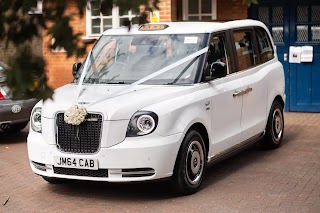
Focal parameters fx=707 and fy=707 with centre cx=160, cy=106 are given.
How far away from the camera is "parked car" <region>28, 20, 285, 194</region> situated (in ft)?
23.1

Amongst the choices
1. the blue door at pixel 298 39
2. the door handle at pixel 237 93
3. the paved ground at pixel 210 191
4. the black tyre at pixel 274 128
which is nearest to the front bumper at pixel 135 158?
the paved ground at pixel 210 191

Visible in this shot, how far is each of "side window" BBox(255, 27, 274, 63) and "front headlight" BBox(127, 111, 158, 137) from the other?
3.05m

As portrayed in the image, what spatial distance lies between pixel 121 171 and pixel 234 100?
2039 mm

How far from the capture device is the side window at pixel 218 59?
8016mm

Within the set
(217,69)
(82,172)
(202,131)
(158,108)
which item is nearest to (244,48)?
(217,69)

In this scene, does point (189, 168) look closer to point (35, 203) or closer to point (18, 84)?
point (35, 203)

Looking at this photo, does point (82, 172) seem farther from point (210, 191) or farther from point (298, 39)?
point (298, 39)

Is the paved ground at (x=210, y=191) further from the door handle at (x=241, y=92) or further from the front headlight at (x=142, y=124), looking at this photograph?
the door handle at (x=241, y=92)

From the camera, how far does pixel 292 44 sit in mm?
13750

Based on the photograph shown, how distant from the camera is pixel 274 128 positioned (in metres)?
9.97

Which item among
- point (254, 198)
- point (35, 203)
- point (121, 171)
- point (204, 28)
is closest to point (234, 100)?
point (204, 28)

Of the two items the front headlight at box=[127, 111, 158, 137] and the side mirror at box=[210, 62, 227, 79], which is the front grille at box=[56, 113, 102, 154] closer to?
the front headlight at box=[127, 111, 158, 137]

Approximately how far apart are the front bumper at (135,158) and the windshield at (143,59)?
100cm

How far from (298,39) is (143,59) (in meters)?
6.28
